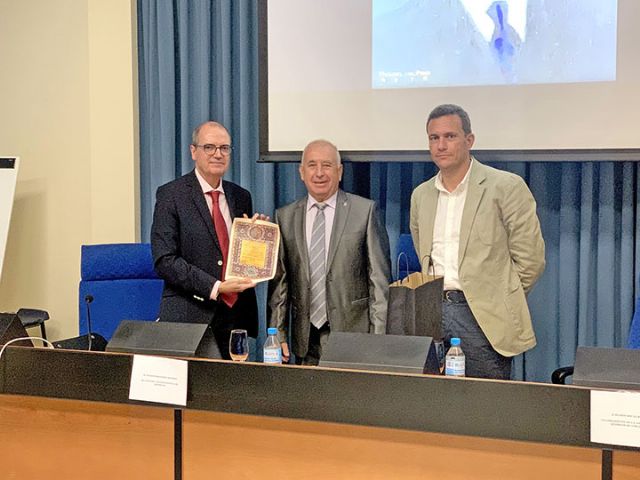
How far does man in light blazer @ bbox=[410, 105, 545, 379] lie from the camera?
2.59 meters

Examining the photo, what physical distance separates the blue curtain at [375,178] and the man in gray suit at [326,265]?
865mm

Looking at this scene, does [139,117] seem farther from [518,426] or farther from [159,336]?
[518,426]

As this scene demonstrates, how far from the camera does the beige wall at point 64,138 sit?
398cm

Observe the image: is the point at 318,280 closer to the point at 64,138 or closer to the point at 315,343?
the point at 315,343

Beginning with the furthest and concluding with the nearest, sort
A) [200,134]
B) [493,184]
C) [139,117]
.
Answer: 1. [139,117]
2. [200,134]
3. [493,184]

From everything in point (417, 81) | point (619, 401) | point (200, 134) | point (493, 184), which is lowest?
point (619, 401)

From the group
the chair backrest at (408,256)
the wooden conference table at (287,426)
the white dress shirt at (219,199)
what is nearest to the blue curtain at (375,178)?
the chair backrest at (408,256)

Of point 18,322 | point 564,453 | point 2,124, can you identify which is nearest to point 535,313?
point 564,453

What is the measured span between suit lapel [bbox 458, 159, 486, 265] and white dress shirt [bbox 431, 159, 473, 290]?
0.9 inches

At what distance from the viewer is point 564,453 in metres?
1.36

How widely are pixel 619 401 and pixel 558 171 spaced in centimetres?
217

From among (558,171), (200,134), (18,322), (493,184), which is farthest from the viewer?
(558,171)

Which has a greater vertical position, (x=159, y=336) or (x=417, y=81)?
(x=417, y=81)

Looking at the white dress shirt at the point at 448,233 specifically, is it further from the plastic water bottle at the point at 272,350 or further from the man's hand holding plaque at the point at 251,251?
the plastic water bottle at the point at 272,350
